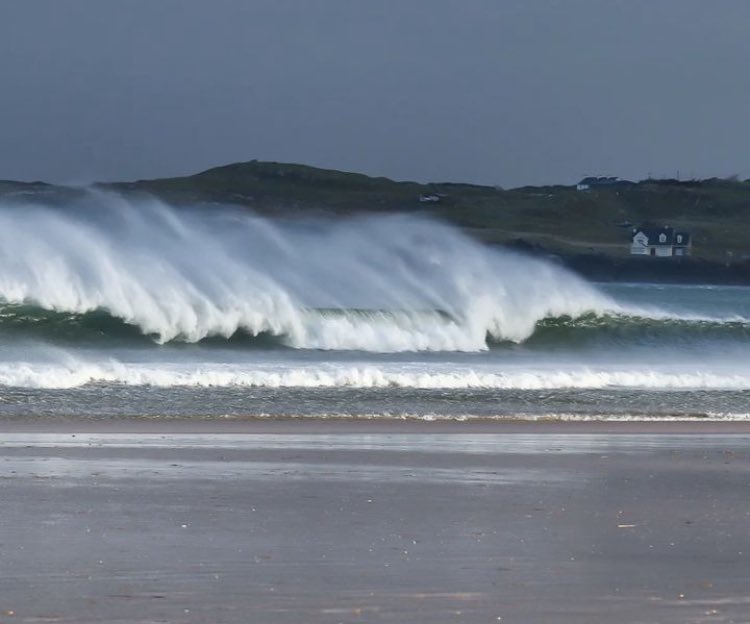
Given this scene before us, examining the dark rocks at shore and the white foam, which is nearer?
the white foam

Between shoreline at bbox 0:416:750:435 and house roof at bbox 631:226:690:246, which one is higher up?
house roof at bbox 631:226:690:246

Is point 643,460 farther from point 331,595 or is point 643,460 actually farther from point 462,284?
point 462,284

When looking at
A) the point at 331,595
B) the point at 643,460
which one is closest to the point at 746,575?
the point at 331,595

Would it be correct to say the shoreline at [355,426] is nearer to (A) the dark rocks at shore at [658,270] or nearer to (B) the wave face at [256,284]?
(B) the wave face at [256,284]

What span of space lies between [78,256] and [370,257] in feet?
38.0

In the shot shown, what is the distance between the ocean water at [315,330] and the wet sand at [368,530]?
4.32 metres

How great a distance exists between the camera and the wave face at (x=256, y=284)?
2994 cm

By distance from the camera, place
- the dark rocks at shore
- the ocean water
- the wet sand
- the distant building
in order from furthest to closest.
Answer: the distant building < the dark rocks at shore < the ocean water < the wet sand

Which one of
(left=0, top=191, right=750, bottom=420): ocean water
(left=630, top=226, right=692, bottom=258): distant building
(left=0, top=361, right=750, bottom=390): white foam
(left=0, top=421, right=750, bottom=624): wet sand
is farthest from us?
(left=630, top=226, right=692, bottom=258): distant building

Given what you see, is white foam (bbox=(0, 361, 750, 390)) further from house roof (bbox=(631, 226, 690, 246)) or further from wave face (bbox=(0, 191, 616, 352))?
house roof (bbox=(631, 226, 690, 246))

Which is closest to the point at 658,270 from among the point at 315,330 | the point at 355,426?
the point at 315,330

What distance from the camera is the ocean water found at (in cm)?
1966

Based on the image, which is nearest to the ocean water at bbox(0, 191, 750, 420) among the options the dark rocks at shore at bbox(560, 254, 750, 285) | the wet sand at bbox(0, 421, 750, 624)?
the wet sand at bbox(0, 421, 750, 624)

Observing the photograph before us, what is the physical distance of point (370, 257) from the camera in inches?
1657
